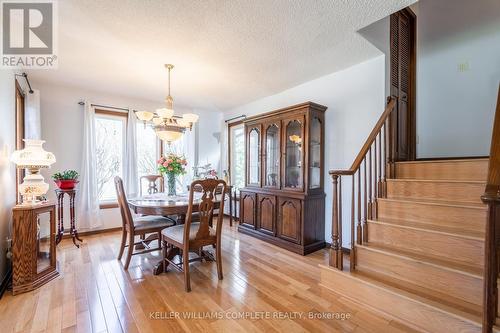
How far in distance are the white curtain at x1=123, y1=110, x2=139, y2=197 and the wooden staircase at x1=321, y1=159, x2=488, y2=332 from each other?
3433 mm

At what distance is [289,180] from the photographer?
331cm

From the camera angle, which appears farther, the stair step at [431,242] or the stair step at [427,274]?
the stair step at [431,242]

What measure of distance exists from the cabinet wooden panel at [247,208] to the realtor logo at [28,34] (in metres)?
3.06

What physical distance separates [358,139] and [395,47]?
3.93 ft

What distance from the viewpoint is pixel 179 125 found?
9.66 ft

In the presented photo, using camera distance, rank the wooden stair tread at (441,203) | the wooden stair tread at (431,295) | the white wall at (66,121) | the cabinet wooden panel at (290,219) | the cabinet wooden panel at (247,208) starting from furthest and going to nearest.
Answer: the cabinet wooden panel at (247,208) → the white wall at (66,121) → the cabinet wooden panel at (290,219) → the wooden stair tread at (441,203) → the wooden stair tread at (431,295)

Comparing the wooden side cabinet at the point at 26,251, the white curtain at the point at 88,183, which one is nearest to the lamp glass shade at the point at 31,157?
the wooden side cabinet at the point at 26,251

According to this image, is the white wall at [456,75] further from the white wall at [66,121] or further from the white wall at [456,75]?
the white wall at [66,121]

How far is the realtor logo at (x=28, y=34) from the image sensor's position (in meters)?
1.83

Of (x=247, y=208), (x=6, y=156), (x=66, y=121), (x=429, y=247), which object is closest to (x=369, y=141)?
(x=429, y=247)

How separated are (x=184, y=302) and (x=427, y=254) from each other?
206cm

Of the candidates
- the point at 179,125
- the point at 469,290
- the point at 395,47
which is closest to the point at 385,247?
the point at 469,290

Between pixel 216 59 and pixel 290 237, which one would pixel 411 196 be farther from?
pixel 216 59

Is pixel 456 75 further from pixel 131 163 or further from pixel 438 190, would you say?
pixel 131 163
